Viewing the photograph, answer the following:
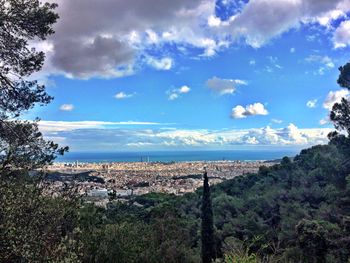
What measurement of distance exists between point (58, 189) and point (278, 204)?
26.5 m

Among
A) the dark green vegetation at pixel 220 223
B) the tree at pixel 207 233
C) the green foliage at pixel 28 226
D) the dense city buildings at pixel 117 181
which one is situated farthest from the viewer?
the tree at pixel 207 233

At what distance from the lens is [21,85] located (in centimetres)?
682

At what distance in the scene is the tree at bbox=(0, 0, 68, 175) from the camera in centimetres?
648

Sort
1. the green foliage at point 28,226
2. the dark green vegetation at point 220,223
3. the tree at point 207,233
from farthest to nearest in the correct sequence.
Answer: the tree at point 207,233 < the dark green vegetation at point 220,223 < the green foliage at point 28,226

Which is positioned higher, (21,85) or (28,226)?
(21,85)

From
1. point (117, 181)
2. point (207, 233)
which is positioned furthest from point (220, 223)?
point (117, 181)

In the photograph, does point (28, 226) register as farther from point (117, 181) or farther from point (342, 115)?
point (117, 181)

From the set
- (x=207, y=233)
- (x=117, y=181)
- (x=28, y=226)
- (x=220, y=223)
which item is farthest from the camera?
(x=117, y=181)

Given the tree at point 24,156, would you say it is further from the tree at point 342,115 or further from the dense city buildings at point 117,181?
the tree at point 342,115

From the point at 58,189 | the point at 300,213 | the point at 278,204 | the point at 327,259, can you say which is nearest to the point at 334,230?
the point at 327,259

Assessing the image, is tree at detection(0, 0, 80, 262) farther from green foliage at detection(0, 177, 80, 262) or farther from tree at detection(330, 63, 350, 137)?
tree at detection(330, 63, 350, 137)

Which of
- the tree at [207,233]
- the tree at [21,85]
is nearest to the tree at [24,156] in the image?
the tree at [21,85]

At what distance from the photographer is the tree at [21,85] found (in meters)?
6.48

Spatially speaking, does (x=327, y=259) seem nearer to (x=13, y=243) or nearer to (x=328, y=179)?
(x=328, y=179)
